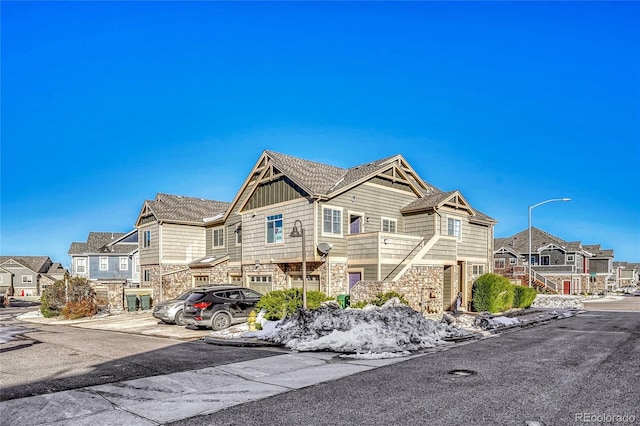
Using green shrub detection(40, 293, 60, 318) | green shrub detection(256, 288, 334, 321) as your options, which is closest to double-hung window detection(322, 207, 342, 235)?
green shrub detection(256, 288, 334, 321)

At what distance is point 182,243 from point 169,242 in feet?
3.02

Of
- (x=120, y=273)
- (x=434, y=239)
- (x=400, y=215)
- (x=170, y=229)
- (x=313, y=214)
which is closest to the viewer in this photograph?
(x=313, y=214)

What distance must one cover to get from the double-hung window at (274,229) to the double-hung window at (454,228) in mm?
9597

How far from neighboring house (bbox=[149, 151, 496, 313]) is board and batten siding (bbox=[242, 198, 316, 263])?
5 centimetres

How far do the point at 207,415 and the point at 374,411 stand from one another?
8.31 feet

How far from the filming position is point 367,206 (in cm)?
2444

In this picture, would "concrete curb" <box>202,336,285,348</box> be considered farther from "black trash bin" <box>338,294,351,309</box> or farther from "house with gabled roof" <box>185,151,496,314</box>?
"black trash bin" <box>338,294,351,309</box>

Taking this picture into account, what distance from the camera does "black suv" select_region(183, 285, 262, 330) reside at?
1759cm

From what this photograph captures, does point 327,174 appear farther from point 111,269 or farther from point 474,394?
point 111,269

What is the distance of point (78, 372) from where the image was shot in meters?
10.1

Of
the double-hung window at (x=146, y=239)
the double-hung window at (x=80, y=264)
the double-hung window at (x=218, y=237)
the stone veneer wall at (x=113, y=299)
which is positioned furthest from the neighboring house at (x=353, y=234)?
the double-hung window at (x=80, y=264)

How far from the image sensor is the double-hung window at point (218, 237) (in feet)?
105

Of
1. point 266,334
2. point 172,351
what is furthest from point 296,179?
point 172,351

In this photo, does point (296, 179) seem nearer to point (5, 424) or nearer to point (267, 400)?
point (267, 400)
